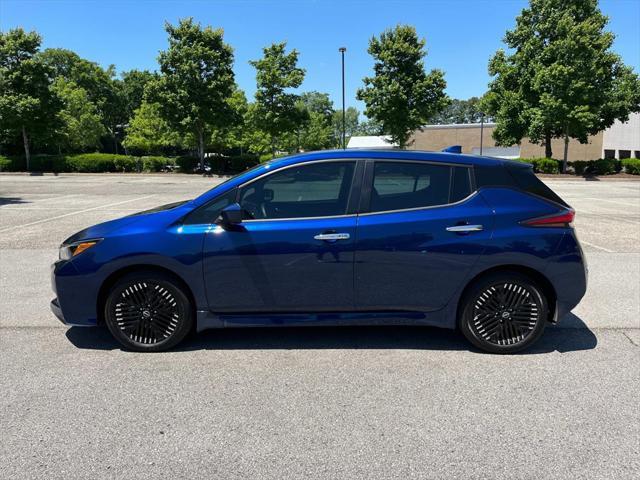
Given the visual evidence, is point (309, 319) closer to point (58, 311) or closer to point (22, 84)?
point (58, 311)

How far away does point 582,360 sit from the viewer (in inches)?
152

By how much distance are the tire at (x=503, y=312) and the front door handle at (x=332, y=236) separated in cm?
111

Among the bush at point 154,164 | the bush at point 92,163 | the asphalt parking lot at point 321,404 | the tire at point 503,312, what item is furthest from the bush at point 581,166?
the tire at point 503,312

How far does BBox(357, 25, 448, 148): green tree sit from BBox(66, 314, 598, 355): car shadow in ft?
98.9

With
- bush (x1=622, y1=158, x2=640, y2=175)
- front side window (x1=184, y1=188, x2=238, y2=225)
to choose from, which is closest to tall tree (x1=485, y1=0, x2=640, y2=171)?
bush (x1=622, y1=158, x2=640, y2=175)

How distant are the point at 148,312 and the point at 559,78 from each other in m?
Result: 31.7

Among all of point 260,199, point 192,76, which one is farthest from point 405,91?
point 260,199

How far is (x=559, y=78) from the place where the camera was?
29.3 metres

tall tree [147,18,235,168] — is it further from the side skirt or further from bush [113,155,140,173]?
the side skirt

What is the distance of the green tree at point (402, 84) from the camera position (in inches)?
1291

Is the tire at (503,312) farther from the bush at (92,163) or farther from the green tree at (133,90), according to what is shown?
the green tree at (133,90)

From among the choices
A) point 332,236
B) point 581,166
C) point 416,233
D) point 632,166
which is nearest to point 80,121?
point 581,166

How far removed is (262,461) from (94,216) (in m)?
11.5

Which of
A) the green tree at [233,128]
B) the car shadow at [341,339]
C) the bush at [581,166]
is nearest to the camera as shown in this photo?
the car shadow at [341,339]
